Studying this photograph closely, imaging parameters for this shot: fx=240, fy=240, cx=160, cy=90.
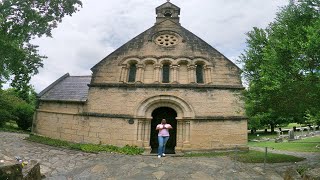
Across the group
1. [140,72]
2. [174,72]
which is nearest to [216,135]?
[174,72]

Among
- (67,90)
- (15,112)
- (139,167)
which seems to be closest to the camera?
(139,167)

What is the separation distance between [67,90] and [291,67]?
15851 millimetres

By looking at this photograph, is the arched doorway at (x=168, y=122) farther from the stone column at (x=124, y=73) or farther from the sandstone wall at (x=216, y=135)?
the stone column at (x=124, y=73)

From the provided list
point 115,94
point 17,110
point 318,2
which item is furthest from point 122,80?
point 17,110

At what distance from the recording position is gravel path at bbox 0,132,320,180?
8758 millimetres

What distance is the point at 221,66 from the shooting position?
14.8 m

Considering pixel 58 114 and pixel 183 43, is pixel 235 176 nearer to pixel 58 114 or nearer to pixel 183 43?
pixel 183 43

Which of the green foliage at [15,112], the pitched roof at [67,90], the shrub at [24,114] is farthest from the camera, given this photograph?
the shrub at [24,114]

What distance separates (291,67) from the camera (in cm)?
814

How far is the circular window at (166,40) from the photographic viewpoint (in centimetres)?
1545

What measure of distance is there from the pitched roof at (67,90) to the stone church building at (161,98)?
439 mm

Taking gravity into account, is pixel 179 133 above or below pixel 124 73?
below

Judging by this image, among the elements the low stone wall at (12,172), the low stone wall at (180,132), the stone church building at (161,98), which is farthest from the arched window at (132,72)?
the low stone wall at (12,172)

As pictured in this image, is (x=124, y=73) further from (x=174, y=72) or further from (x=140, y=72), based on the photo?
(x=174, y=72)
